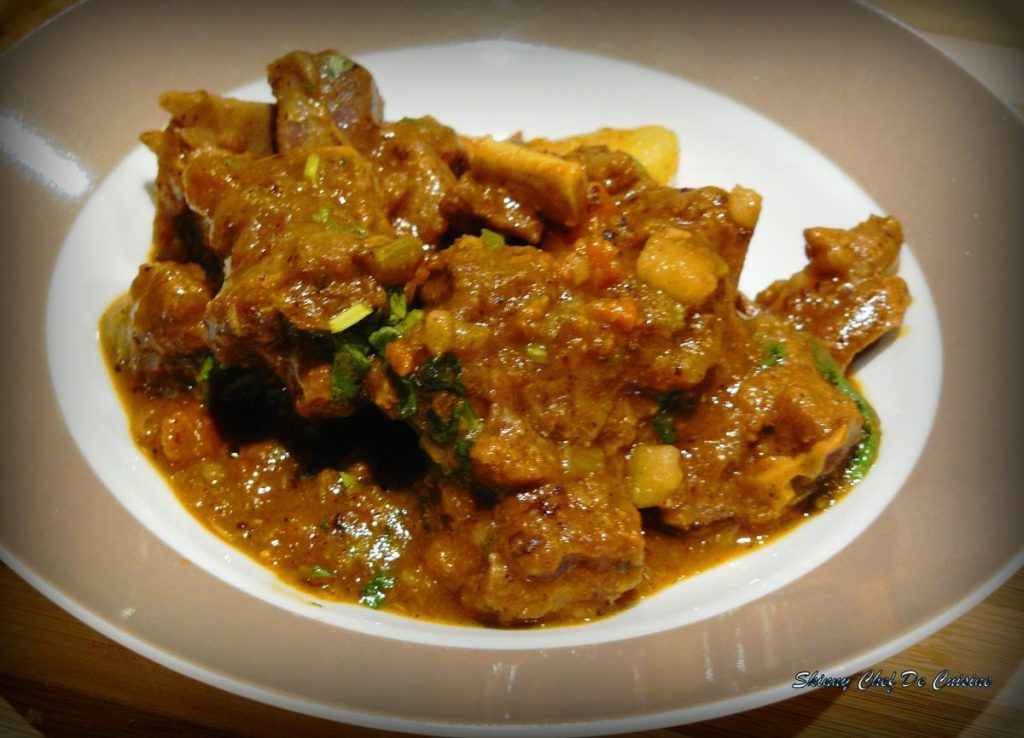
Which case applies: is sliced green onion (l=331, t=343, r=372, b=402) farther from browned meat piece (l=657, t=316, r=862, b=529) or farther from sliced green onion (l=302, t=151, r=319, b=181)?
browned meat piece (l=657, t=316, r=862, b=529)

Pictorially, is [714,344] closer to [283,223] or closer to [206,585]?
[283,223]

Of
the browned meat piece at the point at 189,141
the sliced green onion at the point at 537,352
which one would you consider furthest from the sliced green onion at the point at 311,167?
the sliced green onion at the point at 537,352

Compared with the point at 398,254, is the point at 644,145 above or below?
above

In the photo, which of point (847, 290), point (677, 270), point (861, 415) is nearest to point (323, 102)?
point (677, 270)

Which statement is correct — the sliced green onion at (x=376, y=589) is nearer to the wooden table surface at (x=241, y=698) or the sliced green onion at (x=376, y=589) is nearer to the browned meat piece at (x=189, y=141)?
the wooden table surface at (x=241, y=698)

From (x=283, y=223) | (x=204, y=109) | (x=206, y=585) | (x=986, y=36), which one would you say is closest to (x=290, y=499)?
(x=206, y=585)

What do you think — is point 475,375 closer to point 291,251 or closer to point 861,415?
point 291,251
